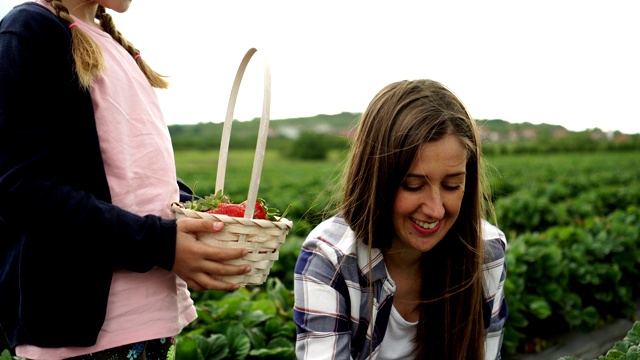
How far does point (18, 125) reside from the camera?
144cm

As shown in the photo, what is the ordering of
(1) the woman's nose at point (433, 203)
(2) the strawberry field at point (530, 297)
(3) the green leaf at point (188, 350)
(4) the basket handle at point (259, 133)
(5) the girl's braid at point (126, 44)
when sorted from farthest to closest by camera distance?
(2) the strawberry field at point (530, 297) → (3) the green leaf at point (188, 350) → (1) the woman's nose at point (433, 203) → (5) the girl's braid at point (126, 44) → (4) the basket handle at point (259, 133)

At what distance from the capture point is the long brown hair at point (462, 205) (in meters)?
1.98

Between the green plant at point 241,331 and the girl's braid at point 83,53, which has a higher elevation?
the girl's braid at point 83,53

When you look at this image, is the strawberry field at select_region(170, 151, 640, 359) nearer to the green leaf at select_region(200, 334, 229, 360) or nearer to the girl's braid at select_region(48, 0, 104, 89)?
the green leaf at select_region(200, 334, 229, 360)

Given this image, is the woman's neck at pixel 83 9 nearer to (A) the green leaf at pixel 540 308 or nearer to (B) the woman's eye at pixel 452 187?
(B) the woman's eye at pixel 452 187

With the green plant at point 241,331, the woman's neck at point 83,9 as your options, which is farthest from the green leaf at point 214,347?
the woman's neck at point 83,9

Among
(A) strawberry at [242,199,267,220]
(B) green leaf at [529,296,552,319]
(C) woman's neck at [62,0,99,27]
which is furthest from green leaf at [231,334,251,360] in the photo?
(B) green leaf at [529,296,552,319]

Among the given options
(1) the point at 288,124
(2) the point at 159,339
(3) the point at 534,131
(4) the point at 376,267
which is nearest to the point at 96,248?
(2) the point at 159,339

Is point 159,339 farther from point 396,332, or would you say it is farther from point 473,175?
point 473,175

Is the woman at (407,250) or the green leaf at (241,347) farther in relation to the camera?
the green leaf at (241,347)

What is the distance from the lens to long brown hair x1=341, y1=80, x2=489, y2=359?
6.50ft

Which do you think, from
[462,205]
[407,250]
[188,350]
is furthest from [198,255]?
[188,350]

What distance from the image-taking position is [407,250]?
223cm

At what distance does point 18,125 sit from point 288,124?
79.7 meters
